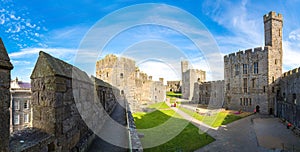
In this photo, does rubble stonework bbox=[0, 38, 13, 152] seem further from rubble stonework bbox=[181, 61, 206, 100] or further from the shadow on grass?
rubble stonework bbox=[181, 61, 206, 100]

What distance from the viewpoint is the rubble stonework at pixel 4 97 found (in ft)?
7.25

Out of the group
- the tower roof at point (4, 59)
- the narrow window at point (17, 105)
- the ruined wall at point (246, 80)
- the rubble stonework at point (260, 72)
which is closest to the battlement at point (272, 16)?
the rubble stonework at point (260, 72)

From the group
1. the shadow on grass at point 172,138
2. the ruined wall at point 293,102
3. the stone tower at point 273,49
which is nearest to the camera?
the shadow on grass at point 172,138

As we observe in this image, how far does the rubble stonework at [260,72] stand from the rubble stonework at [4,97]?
33077mm

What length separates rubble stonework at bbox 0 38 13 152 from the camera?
7.25 ft

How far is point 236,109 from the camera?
106ft

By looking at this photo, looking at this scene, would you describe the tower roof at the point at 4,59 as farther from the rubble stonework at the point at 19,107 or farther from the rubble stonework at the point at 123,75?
the rubble stonework at the point at 19,107

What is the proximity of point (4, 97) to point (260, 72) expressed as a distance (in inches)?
1320

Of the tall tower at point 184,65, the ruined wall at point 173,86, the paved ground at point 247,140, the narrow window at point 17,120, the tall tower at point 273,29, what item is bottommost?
the narrow window at point 17,120

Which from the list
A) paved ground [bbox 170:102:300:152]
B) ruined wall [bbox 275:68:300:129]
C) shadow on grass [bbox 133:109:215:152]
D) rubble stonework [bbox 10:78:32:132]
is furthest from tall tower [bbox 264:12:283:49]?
rubble stonework [bbox 10:78:32:132]

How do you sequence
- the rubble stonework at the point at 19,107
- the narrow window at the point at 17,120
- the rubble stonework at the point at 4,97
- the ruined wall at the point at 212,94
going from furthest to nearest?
the ruined wall at the point at 212,94, the narrow window at the point at 17,120, the rubble stonework at the point at 19,107, the rubble stonework at the point at 4,97

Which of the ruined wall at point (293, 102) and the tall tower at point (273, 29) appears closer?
the ruined wall at point (293, 102)

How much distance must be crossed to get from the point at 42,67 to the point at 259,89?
32.6 m

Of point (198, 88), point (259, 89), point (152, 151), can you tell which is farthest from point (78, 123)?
point (198, 88)
